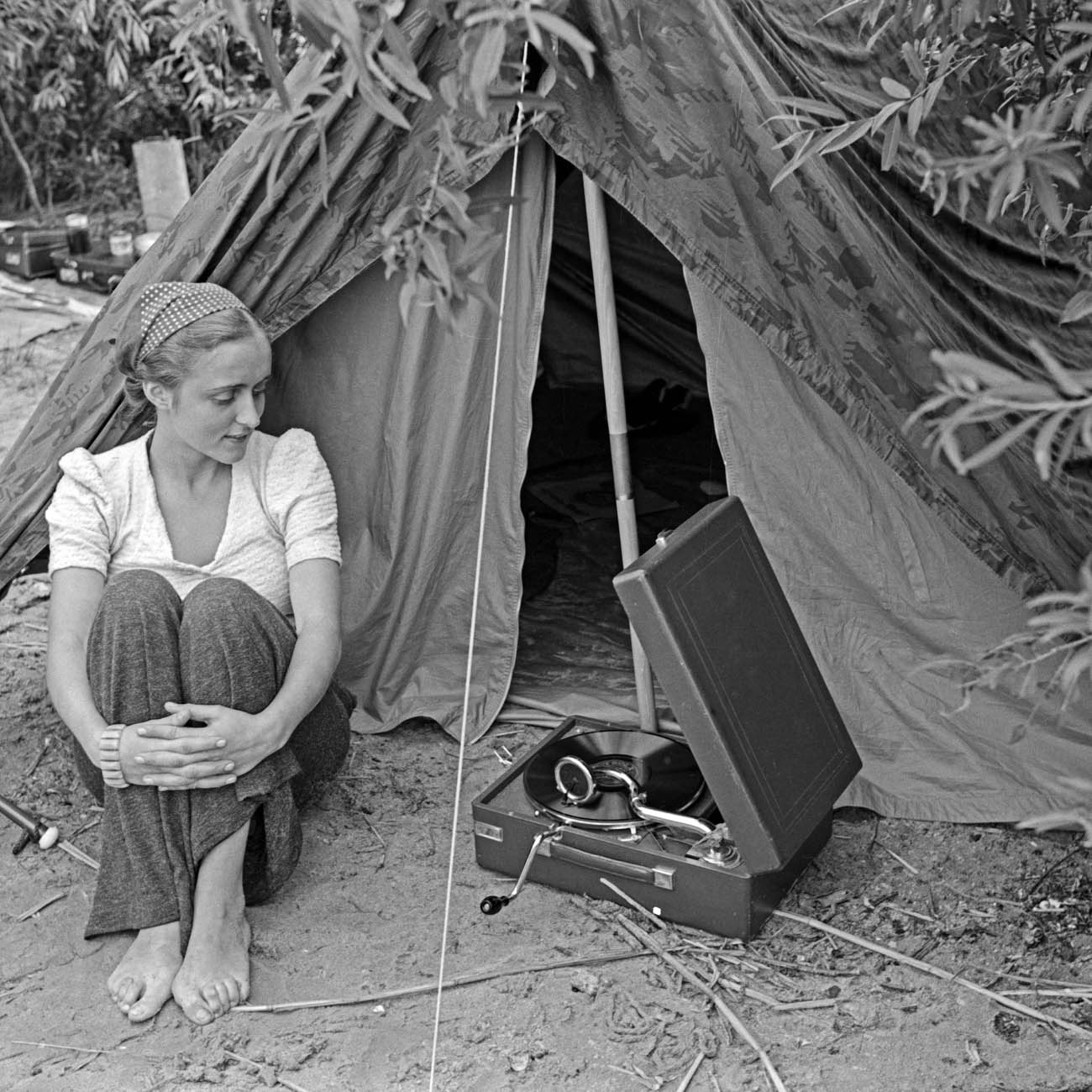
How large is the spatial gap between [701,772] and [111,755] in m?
0.91

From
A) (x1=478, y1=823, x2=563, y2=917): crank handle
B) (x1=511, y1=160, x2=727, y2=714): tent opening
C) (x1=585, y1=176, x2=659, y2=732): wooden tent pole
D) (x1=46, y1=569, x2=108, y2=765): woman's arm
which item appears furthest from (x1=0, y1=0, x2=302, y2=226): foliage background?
(x1=478, y1=823, x2=563, y2=917): crank handle

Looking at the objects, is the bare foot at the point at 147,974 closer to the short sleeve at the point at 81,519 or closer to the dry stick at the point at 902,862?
the short sleeve at the point at 81,519

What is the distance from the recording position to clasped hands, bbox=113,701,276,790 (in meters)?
2.15

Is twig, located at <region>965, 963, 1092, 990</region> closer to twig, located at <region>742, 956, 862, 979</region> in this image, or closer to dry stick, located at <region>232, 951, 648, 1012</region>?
twig, located at <region>742, 956, 862, 979</region>

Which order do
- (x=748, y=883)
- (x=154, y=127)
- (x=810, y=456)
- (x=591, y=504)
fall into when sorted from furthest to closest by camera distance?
(x=154, y=127)
(x=591, y=504)
(x=810, y=456)
(x=748, y=883)

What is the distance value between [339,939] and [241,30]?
155cm

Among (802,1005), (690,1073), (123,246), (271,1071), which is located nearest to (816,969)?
(802,1005)

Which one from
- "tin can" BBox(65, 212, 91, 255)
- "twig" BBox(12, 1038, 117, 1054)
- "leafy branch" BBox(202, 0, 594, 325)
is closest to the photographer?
"leafy branch" BBox(202, 0, 594, 325)

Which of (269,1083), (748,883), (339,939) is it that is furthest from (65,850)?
(748,883)

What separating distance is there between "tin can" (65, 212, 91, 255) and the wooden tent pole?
16.5ft

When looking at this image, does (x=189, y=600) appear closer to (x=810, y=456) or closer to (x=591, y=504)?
(x=810, y=456)

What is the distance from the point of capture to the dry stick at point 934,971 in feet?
6.63

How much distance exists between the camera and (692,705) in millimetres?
2012

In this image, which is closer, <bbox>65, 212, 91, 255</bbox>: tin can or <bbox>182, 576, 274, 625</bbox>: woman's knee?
<bbox>182, 576, 274, 625</bbox>: woman's knee
